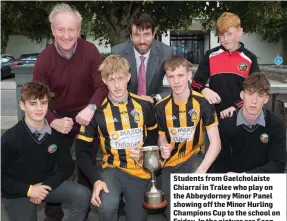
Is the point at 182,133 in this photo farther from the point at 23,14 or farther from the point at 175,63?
the point at 23,14

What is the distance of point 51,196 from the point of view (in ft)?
10.4

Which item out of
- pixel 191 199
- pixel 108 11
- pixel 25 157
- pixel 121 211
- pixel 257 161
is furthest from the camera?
pixel 108 11

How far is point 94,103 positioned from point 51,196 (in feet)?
2.98

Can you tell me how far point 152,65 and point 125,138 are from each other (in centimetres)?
95

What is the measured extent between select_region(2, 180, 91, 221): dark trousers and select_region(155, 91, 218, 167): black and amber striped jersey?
89 centimetres

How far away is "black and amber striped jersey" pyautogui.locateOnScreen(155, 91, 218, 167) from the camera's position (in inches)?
132

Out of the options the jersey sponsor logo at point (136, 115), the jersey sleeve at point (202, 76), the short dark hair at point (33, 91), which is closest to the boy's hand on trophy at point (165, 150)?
the jersey sponsor logo at point (136, 115)

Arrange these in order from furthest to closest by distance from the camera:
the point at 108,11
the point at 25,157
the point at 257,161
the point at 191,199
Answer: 1. the point at 108,11
2. the point at 257,161
3. the point at 25,157
4. the point at 191,199

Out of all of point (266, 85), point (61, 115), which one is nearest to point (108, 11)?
point (61, 115)

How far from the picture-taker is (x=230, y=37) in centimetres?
369

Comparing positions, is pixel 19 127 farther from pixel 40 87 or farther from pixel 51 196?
pixel 51 196

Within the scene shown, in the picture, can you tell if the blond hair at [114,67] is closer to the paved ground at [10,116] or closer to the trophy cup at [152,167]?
the trophy cup at [152,167]

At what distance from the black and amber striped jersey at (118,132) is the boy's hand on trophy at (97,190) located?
30cm

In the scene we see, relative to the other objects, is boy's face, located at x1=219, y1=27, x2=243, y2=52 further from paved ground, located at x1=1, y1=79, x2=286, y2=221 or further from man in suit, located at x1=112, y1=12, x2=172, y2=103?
paved ground, located at x1=1, y1=79, x2=286, y2=221
